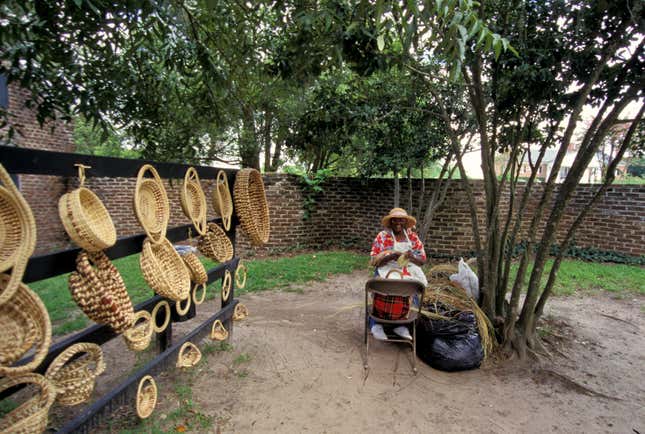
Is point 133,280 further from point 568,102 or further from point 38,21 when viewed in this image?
point 568,102

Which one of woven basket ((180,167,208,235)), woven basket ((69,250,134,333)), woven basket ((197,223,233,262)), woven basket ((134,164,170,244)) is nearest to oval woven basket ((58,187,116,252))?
woven basket ((69,250,134,333))

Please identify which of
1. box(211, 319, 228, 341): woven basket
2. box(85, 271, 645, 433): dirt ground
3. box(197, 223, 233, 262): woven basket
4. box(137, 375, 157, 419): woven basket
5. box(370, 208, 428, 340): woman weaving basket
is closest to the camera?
box(137, 375, 157, 419): woven basket

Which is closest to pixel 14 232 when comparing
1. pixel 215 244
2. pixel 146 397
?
pixel 146 397

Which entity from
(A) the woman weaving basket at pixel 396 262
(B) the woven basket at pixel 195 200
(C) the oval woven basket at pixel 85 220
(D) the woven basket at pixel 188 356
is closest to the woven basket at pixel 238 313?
(D) the woven basket at pixel 188 356

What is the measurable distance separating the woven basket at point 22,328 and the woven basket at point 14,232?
60 millimetres

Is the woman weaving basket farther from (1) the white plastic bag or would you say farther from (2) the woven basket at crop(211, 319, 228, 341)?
(2) the woven basket at crop(211, 319, 228, 341)

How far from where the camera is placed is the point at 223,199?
312cm

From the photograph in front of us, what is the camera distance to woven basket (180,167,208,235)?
8.48 ft

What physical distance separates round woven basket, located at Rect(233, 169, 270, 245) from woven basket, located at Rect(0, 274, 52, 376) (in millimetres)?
1878

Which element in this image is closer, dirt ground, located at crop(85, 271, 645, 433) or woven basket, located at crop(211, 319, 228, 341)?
dirt ground, located at crop(85, 271, 645, 433)

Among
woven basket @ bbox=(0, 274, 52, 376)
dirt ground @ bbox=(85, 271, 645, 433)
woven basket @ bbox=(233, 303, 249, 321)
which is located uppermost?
woven basket @ bbox=(0, 274, 52, 376)

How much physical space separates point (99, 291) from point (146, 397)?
35.3 inches

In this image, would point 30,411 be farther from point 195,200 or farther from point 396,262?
point 396,262

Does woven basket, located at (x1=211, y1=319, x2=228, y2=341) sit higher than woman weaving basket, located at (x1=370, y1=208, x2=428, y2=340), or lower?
lower
